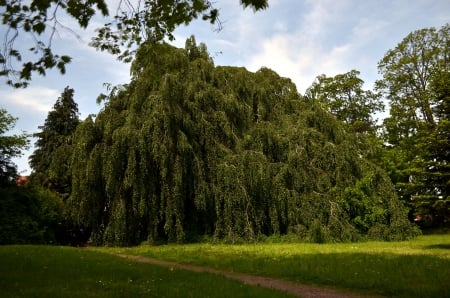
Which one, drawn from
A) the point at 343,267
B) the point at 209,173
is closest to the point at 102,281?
the point at 343,267

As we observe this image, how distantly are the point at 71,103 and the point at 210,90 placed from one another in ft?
49.2

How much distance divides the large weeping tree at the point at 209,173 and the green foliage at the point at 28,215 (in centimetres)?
159

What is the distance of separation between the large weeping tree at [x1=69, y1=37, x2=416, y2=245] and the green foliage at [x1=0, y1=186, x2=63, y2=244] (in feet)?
5.22

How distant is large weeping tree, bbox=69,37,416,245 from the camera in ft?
53.2

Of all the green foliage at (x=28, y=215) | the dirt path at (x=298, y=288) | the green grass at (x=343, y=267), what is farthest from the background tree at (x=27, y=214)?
the dirt path at (x=298, y=288)

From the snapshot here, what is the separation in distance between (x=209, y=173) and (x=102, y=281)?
408 inches

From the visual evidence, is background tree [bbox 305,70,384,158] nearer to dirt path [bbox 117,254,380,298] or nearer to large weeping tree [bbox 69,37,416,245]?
large weeping tree [bbox 69,37,416,245]

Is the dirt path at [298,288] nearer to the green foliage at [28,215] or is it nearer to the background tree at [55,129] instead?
the green foliage at [28,215]

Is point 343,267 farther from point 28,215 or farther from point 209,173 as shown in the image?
point 28,215

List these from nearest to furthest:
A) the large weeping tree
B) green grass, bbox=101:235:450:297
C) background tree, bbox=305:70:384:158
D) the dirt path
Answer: the dirt path
green grass, bbox=101:235:450:297
the large weeping tree
background tree, bbox=305:70:384:158

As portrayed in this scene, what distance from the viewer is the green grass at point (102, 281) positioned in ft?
20.6

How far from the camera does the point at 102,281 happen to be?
24.1 feet

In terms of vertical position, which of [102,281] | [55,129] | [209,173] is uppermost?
[55,129]

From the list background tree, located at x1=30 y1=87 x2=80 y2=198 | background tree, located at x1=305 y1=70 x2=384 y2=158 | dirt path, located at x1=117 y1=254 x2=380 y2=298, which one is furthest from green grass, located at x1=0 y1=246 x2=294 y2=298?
background tree, located at x1=305 y1=70 x2=384 y2=158
